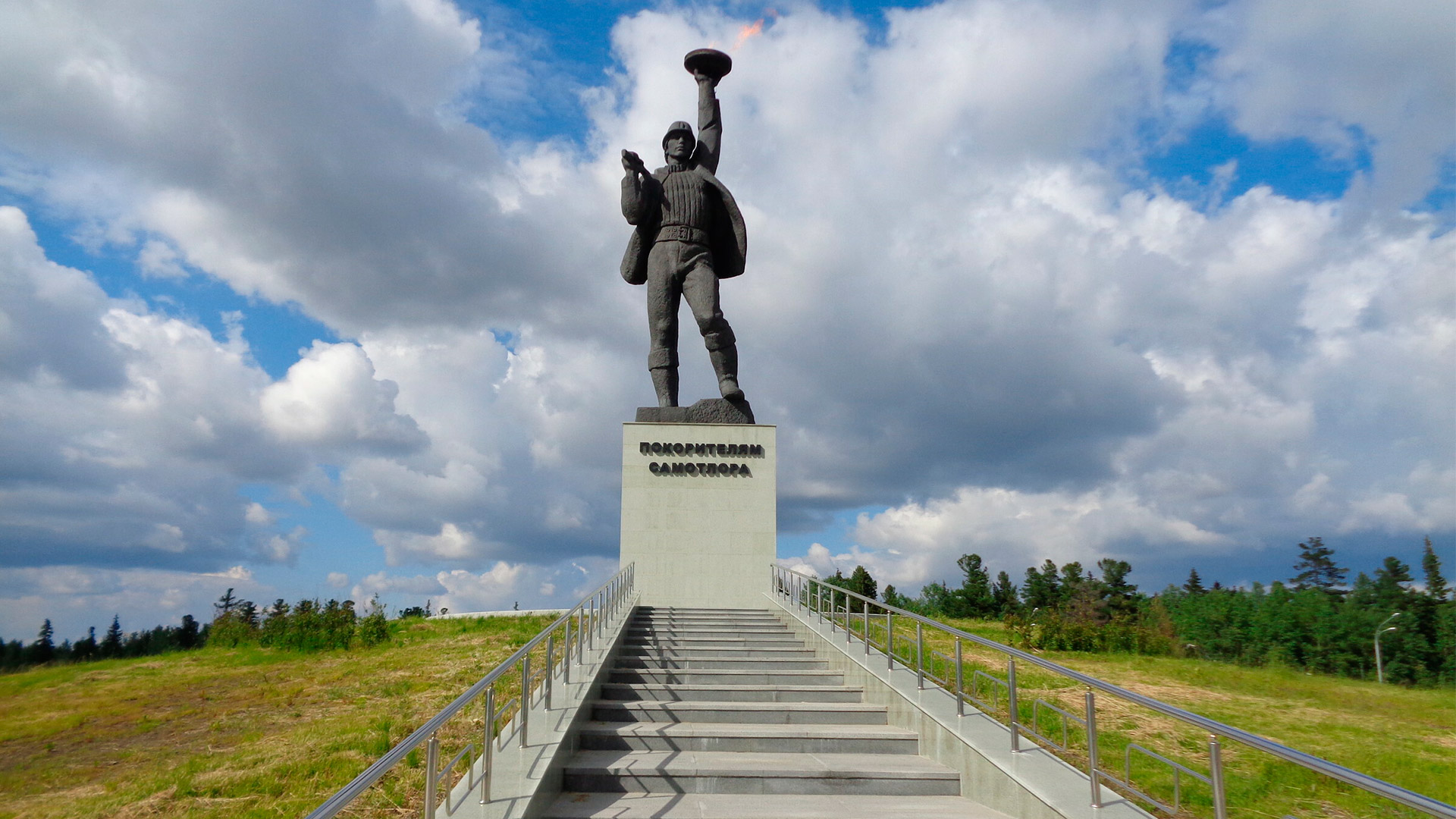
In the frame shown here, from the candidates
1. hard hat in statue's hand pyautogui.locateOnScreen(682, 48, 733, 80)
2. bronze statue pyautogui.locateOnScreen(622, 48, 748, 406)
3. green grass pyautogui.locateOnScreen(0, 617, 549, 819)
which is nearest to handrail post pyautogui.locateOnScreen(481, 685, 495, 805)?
green grass pyautogui.locateOnScreen(0, 617, 549, 819)

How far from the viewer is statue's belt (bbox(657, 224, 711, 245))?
48.9 feet

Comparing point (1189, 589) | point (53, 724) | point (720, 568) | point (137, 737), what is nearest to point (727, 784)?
point (137, 737)

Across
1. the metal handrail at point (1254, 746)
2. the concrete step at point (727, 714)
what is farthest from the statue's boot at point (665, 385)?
the metal handrail at point (1254, 746)

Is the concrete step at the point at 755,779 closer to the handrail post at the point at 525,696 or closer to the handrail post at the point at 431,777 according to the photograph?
the handrail post at the point at 525,696

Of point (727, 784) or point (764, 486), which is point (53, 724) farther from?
point (764, 486)

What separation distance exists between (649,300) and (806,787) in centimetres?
1073

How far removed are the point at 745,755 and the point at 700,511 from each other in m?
8.05

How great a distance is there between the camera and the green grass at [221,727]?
6.02 meters

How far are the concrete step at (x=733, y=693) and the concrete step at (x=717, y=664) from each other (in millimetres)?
911

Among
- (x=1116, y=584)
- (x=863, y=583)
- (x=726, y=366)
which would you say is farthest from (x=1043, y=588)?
(x=726, y=366)

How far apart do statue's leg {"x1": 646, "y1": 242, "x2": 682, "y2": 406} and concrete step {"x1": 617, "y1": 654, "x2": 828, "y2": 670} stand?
665 centimetres

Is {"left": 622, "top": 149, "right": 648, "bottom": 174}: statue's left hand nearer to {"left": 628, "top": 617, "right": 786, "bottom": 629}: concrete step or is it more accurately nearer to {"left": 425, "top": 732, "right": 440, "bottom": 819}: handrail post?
{"left": 628, "top": 617, "right": 786, "bottom": 629}: concrete step

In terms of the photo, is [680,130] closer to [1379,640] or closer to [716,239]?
[716,239]

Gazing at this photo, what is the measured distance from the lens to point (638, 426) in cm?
1427
